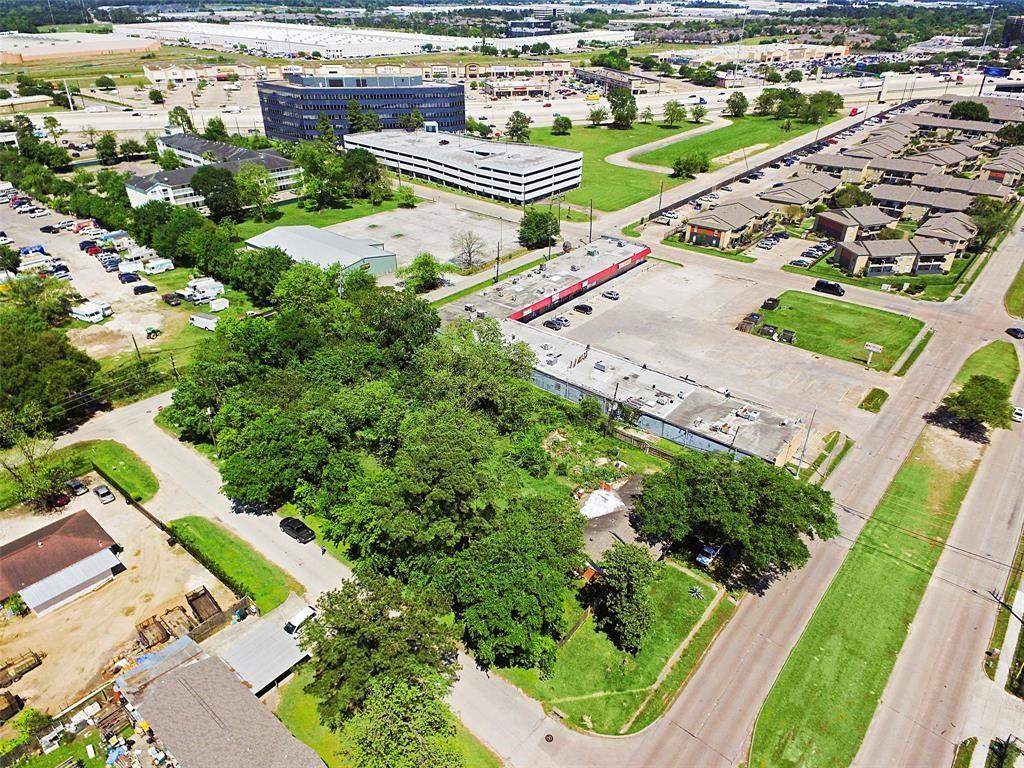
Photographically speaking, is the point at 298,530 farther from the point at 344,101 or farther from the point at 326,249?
the point at 344,101

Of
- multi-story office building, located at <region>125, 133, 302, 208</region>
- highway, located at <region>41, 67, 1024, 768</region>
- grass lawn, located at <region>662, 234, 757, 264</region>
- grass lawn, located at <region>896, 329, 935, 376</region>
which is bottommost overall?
highway, located at <region>41, 67, 1024, 768</region>

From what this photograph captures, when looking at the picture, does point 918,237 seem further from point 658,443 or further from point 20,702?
point 20,702

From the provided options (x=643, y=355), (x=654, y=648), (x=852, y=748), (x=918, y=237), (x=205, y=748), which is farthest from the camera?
(x=918, y=237)

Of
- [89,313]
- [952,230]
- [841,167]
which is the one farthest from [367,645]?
[841,167]

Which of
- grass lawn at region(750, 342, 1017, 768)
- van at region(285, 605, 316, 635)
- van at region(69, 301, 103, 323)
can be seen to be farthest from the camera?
van at region(69, 301, 103, 323)

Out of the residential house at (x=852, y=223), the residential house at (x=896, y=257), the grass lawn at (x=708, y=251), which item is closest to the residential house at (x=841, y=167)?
the residential house at (x=852, y=223)

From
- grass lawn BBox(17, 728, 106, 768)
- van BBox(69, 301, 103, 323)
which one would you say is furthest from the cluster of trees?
grass lawn BBox(17, 728, 106, 768)

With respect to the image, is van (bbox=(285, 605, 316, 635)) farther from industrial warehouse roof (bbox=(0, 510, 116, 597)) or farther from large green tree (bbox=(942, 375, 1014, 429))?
large green tree (bbox=(942, 375, 1014, 429))

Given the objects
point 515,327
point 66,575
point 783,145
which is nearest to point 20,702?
point 66,575
